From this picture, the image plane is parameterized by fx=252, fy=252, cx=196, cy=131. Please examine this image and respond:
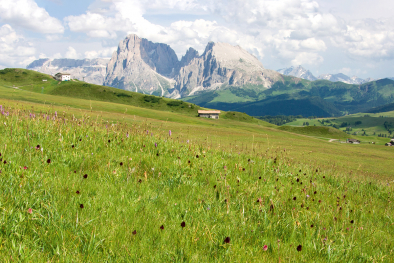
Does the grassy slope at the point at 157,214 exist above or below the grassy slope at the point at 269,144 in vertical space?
above

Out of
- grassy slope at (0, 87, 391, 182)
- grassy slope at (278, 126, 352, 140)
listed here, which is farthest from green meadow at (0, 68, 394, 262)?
grassy slope at (278, 126, 352, 140)

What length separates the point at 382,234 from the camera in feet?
16.6

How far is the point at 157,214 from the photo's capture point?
4242 millimetres

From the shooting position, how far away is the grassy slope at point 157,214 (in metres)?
3.36

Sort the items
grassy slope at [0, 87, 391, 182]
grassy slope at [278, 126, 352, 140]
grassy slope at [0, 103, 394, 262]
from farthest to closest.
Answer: grassy slope at [278, 126, 352, 140] < grassy slope at [0, 87, 391, 182] < grassy slope at [0, 103, 394, 262]

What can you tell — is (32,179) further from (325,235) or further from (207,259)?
(325,235)

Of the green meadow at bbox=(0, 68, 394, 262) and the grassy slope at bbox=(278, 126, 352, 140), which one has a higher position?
the green meadow at bbox=(0, 68, 394, 262)

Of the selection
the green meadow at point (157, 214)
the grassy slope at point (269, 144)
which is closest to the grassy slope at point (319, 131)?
the grassy slope at point (269, 144)

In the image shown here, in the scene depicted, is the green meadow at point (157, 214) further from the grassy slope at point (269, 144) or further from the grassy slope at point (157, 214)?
the grassy slope at point (269, 144)

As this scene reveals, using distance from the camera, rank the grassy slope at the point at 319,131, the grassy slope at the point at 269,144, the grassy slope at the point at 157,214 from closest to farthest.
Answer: the grassy slope at the point at 157,214
the grassy slope at the point at 269,144
the grassy slope at the point at 319,131

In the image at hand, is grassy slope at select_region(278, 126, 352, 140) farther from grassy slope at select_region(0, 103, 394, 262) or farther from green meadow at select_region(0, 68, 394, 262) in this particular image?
green meadow at select_region(0, 68, 394, 262)

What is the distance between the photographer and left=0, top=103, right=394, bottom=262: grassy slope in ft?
11.0

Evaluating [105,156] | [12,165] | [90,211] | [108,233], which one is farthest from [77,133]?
[108,233]

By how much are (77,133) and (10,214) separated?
5.42m
